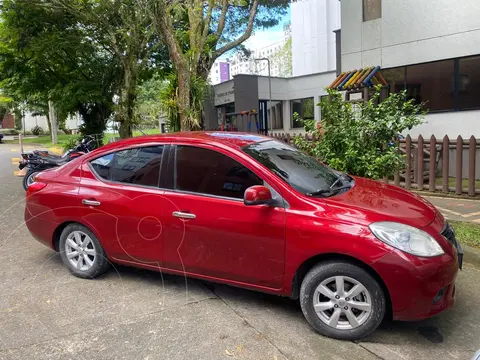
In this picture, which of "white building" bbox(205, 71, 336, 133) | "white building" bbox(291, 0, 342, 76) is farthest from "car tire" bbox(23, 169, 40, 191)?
"white building" bbox(291, 0, 342, 76)

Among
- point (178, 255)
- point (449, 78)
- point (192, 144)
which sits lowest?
point (178, 255)

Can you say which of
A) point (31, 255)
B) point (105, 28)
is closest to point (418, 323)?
point (31, 255)

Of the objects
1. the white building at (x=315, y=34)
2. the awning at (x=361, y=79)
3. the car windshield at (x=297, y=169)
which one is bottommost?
the car windshield at (x=297, y=169)

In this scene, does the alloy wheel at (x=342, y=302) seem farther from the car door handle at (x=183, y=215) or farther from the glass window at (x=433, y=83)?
the glass window at (x=433, y=83)

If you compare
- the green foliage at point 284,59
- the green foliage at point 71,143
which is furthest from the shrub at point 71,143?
the green foliage at point 284,59

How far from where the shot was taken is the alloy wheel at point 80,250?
4555 millimetres

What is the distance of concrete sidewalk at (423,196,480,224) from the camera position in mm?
6836

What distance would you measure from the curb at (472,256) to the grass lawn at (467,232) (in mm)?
131

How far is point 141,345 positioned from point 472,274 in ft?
11.7

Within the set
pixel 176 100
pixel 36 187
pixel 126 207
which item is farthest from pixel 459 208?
pixel 36 187

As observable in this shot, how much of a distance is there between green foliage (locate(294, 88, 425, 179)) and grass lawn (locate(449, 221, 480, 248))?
4.08 ft

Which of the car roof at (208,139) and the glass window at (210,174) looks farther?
the car roof at (208,139)

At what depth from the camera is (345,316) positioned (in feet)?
10.8

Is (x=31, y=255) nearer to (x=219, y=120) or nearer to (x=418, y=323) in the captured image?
(x=418, y=323)
